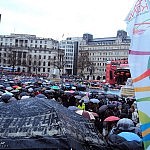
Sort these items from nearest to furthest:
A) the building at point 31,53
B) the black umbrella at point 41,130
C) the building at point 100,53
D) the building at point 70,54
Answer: the black umbrella at point 41,130 < the building at point 31,53 < the building at point 100,53 < the building at point 70,54

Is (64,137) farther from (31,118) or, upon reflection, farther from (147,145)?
(147,145)

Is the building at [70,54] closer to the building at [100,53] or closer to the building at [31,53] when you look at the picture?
the building at [100,53]

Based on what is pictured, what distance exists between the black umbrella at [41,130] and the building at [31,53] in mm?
127886

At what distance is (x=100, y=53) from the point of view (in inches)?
5704

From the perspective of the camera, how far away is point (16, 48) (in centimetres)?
13450

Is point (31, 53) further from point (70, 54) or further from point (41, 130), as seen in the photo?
point (41, 130)

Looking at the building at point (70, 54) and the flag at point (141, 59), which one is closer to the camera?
the flag at point (141, 59)

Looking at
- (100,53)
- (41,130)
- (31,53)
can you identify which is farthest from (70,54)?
(41,130)

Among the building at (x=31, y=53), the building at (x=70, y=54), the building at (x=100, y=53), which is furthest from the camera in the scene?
the building at (x=70, y=54)

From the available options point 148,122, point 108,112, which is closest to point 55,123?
point 148,122

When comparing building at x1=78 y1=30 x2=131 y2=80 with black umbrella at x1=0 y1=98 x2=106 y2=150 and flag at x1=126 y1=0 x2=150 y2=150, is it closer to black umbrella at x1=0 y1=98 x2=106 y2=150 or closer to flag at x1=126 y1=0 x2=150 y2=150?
black umbrella at x1=0 y1=98 x2=106 y2=150

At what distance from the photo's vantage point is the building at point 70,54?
482ft

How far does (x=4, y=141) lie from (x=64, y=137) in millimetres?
552

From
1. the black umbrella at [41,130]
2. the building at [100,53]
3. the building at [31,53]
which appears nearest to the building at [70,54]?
the building at [100,53]
